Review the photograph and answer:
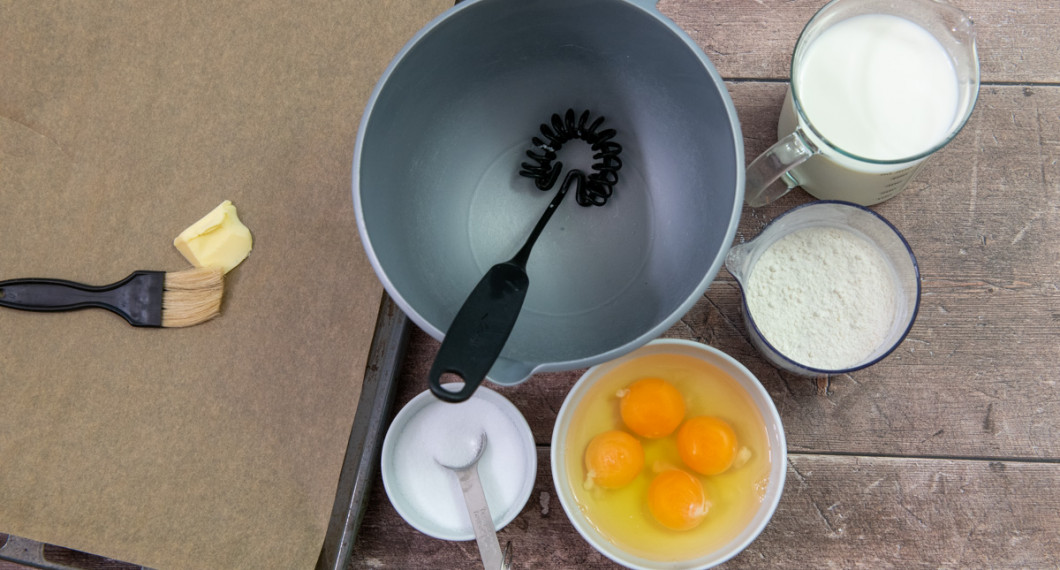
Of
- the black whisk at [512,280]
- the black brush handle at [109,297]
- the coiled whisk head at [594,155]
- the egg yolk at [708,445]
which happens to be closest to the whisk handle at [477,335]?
the black whisk at [512,280]

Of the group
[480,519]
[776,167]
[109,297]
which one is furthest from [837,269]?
[109,297]

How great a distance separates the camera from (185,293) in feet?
2.71

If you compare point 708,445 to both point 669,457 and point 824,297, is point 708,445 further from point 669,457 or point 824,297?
point 824,297

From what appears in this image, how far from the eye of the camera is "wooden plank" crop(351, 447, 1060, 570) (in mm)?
825

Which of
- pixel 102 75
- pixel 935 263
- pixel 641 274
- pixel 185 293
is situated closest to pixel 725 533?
pixel 641 274

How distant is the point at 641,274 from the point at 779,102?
32 cm

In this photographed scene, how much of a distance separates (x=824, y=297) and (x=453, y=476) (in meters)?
0.49

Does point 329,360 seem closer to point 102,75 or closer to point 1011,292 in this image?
point 102,75

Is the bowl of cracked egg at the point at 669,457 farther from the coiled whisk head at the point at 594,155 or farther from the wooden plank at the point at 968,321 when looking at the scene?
the coiled whisk head at the point at 594,155

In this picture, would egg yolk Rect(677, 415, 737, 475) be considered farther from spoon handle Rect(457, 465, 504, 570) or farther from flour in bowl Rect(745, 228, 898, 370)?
spoon handle Rect(457, 465, 504, 570)

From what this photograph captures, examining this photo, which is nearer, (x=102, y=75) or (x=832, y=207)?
(x=832, y=207)

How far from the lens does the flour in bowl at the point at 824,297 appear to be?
77cm

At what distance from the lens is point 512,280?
68 cm

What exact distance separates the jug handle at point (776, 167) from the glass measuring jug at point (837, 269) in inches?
1.5
